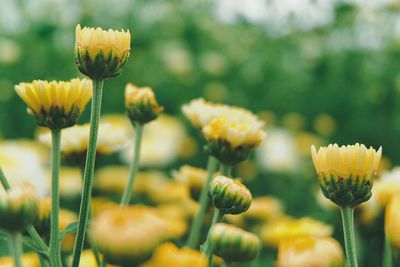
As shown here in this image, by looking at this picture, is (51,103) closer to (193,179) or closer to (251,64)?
(193,179)

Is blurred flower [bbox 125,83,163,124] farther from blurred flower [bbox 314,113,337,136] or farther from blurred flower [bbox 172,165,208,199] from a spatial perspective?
blurred flower [bbox 314,113,337,136]

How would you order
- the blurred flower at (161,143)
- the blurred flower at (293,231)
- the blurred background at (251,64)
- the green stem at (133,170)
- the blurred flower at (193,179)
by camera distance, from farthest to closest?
the blurred background at (251,64), the blurred flower at (161,143), the blurred flower at (293,231), the blurred flower at (193,179), the green stem at (133,170)

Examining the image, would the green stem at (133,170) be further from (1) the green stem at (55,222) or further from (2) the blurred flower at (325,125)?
(2) the blurred flower at (325,125)

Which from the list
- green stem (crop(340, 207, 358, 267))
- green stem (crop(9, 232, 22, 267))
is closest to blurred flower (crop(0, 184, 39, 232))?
green stem (crop(9, 232, 22, 267))

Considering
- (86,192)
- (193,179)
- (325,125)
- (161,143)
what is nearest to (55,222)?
(86,192)

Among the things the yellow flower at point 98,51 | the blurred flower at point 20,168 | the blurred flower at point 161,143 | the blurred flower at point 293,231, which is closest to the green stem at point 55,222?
the yellow flower at point 98,51

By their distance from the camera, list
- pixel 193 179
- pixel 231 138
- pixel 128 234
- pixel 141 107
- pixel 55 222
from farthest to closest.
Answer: pixel 193 179, pixel 141 107, pixel 231 138, pixel 55 222, pixel 128 234

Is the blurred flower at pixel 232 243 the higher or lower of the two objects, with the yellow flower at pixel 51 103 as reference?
lower
